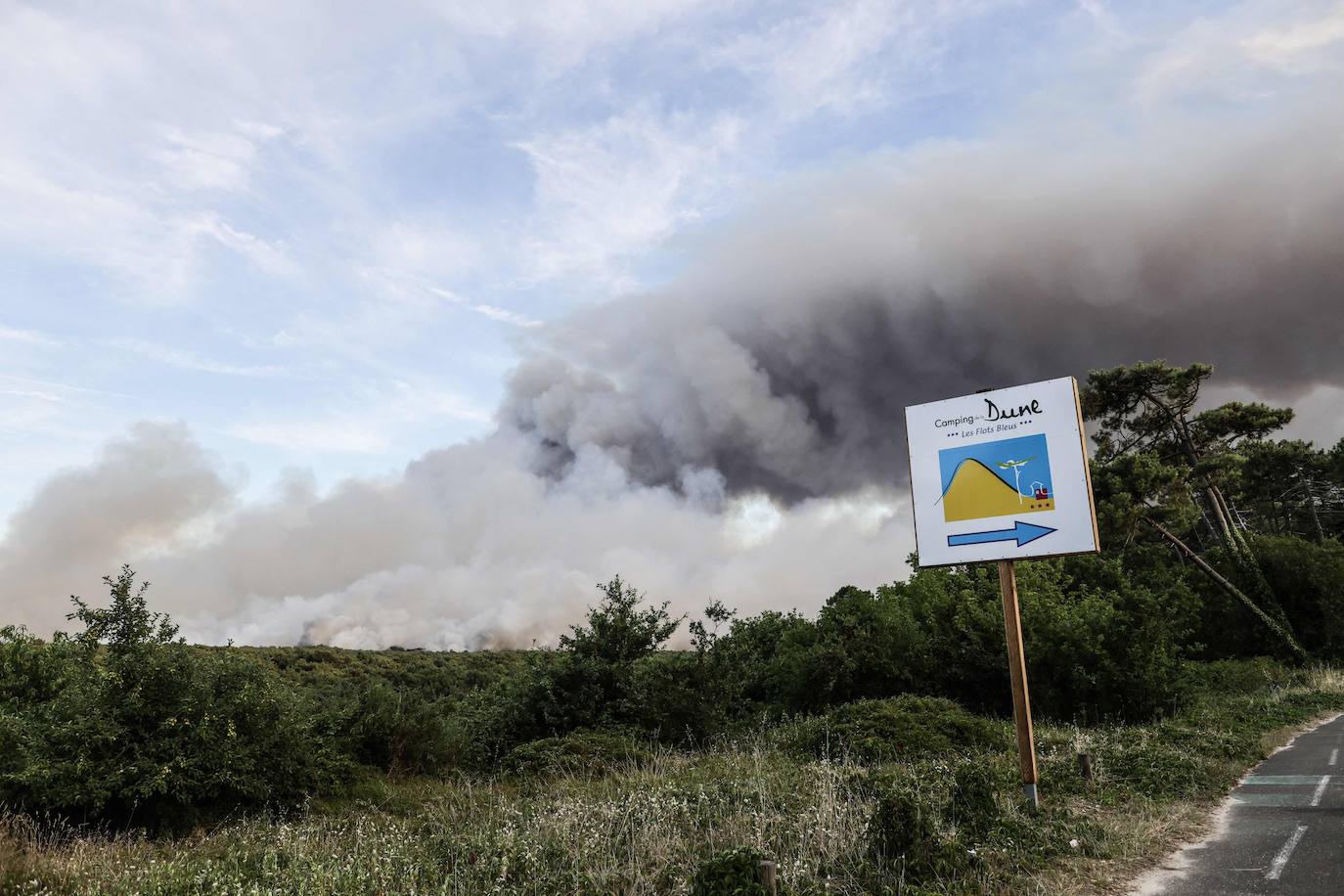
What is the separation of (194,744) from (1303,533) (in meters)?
69.0

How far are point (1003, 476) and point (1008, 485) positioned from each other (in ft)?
0.46

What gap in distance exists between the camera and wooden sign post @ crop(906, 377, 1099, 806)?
10.5 meters

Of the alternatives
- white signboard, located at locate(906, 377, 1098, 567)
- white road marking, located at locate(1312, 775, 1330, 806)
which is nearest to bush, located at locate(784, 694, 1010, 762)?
white road marking, located at locate(1312, 775, 1330, 806)

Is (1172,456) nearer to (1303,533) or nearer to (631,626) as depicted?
(1303,533)

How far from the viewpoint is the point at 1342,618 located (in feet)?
121

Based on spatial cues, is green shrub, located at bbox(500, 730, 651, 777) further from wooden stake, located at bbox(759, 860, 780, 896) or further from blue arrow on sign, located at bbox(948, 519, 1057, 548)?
wooden stake, located at bbox(759, 860, 780, 896)

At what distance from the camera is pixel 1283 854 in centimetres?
830

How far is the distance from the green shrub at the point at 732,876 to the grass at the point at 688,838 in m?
1.07

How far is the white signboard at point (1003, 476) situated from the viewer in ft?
34.5

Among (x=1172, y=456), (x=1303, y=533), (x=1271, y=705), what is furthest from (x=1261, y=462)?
(x=1271, y=705)

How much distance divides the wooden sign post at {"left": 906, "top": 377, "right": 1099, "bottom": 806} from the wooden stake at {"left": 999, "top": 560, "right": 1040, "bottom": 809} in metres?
0.01

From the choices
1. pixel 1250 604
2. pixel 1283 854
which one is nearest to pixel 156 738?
pixel 1283 854

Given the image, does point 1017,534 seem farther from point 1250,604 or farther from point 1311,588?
point 1311,588

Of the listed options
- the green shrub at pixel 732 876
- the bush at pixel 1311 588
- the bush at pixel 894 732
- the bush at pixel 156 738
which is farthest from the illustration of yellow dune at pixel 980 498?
the bush at pixel 1311 588
